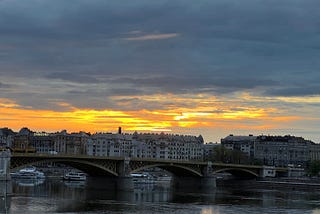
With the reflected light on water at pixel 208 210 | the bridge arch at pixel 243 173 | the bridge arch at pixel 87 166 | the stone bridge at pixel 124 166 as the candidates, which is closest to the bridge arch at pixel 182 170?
the stone bridge at pixel 124 166

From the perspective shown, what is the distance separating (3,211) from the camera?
69812 millimetres

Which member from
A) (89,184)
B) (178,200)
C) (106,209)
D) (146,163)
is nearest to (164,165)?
(146,163)

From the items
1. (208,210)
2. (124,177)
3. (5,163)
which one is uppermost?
(5,163)

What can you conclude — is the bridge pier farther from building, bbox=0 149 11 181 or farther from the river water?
building, bbox=0 149 11 181

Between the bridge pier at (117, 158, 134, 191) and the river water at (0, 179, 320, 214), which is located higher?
the bridge pier at (117, 158, 134, 191)

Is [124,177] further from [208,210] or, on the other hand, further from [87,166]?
[208,210]

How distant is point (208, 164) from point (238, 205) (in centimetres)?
5295

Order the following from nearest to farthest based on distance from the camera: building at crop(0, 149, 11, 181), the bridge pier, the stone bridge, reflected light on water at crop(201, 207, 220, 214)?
1. reflected light on water at crop(201, 207, 220, 214)
2. building at crop(0, 149, 11, 181)
3. the stone bridge
4. the bridge pier

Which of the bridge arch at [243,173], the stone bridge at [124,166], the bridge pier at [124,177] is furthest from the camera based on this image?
the bridge arch at [243,173]

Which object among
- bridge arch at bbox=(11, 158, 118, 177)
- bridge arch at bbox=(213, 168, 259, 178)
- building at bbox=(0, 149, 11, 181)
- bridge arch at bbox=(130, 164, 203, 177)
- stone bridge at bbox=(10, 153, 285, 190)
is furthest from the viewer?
bridge arch at bbox=(213, 168, 259, 178)

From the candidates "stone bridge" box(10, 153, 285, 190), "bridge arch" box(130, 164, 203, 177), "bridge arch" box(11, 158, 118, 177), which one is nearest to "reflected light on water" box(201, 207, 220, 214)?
"stone bridge" box(10, 153, 285, 190)

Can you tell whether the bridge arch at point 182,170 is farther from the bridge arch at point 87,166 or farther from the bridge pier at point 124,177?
the bridge arch at point 87,166

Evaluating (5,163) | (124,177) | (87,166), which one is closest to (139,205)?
(5,163)

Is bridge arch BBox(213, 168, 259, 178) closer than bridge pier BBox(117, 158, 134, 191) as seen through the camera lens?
No
